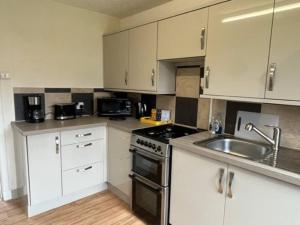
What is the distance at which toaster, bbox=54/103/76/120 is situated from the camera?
2.60 m

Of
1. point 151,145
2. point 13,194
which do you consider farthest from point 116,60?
point 13,194

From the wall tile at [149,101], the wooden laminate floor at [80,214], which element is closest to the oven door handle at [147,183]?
the wooden laminate floor at [80,214]

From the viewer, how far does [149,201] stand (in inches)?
79.4

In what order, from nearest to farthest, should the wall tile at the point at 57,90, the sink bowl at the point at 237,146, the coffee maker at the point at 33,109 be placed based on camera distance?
1. the sink bowl at the point at 237,146
2. the coffee maker at the point at 33,109
3. the wall tile at the point at 57,90

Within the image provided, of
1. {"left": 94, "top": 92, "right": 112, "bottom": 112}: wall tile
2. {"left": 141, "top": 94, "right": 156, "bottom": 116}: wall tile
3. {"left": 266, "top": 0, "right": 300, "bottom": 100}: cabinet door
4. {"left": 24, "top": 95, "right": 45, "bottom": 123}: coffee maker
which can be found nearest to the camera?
{"left": 266, "top": 0, "right": 300, "bottom": 100}: cabinet door

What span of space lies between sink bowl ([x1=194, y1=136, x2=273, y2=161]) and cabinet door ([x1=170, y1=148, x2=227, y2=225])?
19 centimetres

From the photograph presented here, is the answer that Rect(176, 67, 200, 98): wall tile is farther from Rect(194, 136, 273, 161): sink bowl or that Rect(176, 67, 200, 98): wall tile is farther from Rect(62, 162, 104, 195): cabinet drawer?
Rect(62, 162, 104, 195): cabinet drawer

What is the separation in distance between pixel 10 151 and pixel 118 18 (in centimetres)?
241

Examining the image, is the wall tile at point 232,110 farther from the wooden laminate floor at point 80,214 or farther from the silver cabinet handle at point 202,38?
the wooden laminate floor at point 80,214

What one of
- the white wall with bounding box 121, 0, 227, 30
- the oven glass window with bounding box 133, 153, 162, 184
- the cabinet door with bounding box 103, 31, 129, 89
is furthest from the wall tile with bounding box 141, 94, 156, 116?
the white wall with bounding box 121, 0, 227, 30

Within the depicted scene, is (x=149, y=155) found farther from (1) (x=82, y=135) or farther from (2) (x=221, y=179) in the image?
(1) (x=82, y=135)

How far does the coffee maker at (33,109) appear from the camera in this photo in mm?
2396

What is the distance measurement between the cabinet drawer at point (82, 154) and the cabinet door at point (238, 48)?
1.51m

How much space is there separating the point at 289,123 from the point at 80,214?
223cm
